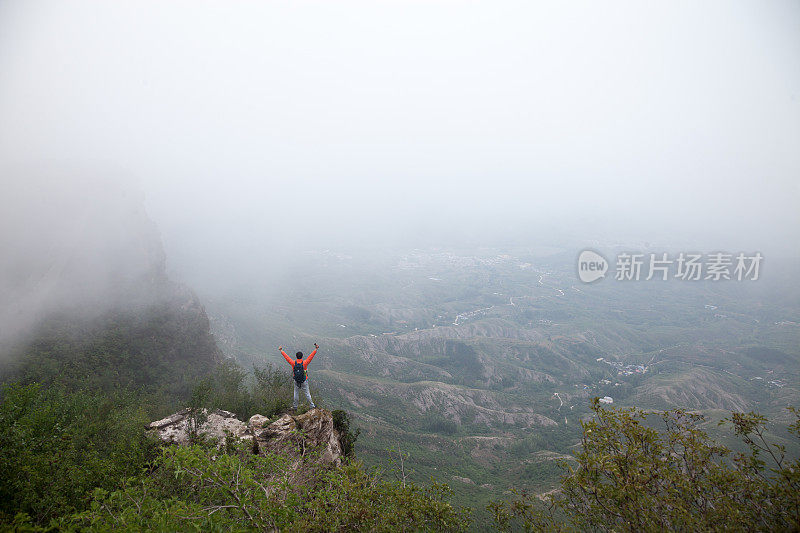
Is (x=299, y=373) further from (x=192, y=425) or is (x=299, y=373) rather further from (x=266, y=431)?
(x=192, y=425)

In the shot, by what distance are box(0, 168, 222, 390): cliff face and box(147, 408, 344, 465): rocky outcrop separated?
48321 millimetres

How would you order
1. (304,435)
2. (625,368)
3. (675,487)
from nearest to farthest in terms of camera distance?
(675,487), (304,435), (625,368)

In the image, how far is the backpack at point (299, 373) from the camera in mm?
22359

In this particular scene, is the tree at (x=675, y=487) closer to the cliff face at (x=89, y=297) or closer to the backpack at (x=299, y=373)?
the backpack at (x=299, y=373)

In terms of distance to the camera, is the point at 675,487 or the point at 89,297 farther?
the point at 89,297

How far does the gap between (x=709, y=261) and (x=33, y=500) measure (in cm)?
13367

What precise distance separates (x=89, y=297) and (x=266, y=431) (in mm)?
88825

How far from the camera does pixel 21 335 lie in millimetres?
59438

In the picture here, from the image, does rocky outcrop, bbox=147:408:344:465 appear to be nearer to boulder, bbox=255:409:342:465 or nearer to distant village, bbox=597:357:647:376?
boulder, bbox=255:409:342:465

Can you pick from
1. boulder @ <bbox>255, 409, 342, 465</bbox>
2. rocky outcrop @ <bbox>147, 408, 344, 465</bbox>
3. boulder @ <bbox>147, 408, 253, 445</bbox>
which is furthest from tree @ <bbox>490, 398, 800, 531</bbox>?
boulder @ <bbox>147, 408, 253, 445</bbox>

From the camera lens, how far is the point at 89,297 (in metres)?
77.0

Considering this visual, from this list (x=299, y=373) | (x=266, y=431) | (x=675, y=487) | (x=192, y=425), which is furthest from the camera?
(x=192, y=425)

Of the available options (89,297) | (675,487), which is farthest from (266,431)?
(89,297)

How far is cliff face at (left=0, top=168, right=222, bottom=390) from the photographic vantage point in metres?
59.9
